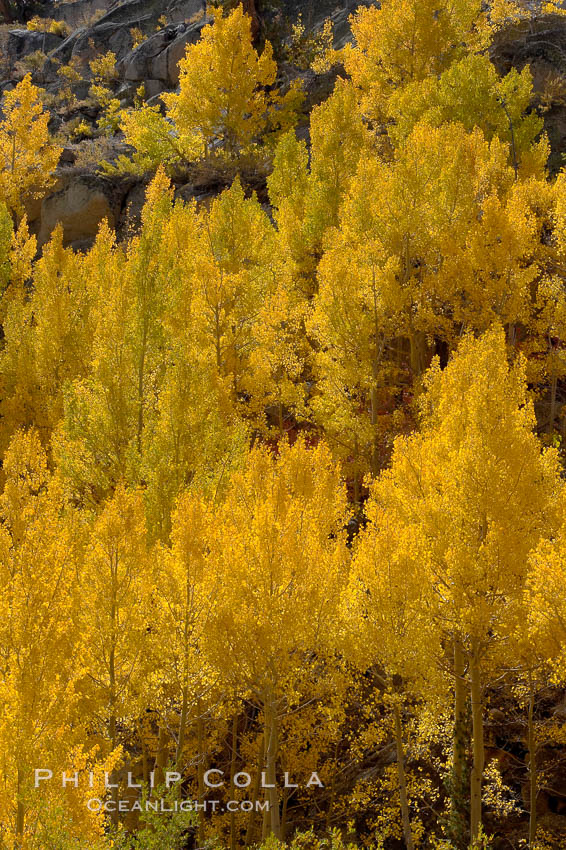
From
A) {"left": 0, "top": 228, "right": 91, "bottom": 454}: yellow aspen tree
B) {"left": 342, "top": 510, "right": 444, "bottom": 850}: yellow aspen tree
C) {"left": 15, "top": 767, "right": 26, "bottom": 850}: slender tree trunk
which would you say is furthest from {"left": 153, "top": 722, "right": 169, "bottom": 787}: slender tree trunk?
{"left": 0, "top": 228, "right": 91, "bottom": 454}: yellow aspen tree

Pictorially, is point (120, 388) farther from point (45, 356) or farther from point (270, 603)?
point (270, 603)

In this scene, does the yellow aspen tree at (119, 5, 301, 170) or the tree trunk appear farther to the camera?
the tree trunk

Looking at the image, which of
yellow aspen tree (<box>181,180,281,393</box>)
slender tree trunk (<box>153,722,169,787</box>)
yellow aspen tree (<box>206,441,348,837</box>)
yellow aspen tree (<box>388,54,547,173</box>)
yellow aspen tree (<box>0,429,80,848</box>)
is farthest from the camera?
yellow aspen tree (<box>388,54,547,173</box>)

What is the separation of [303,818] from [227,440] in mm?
7842


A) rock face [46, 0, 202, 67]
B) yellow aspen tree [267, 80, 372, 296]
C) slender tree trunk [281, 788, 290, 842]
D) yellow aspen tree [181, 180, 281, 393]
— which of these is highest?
rock face [46, 0, 202, 67]

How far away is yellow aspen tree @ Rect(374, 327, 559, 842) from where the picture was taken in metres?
8.90

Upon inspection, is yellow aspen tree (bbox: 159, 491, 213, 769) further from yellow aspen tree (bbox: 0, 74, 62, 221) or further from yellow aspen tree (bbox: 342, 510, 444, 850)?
yellow aspen tree (bbox: 0, 74, 62, 221)

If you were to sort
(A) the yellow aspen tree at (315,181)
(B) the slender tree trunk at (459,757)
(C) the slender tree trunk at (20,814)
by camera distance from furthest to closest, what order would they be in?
(A) the yellow aspen tree at (315,181)
(B) the slender tree trunk at (459,757)
(C) the slender tree trunk at (20,814)

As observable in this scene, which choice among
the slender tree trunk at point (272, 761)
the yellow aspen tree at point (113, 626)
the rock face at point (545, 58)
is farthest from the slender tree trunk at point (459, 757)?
the rock face at point (545, 58)

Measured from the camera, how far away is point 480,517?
916cm

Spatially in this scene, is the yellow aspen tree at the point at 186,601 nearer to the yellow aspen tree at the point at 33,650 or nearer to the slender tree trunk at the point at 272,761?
the slender tree trunk at the point at 272,761

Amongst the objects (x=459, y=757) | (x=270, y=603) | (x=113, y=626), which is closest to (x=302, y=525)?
(x=270, y=603)

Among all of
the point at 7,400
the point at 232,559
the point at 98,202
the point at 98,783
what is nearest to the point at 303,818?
the point at 232,559

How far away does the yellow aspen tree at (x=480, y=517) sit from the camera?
8.90m
